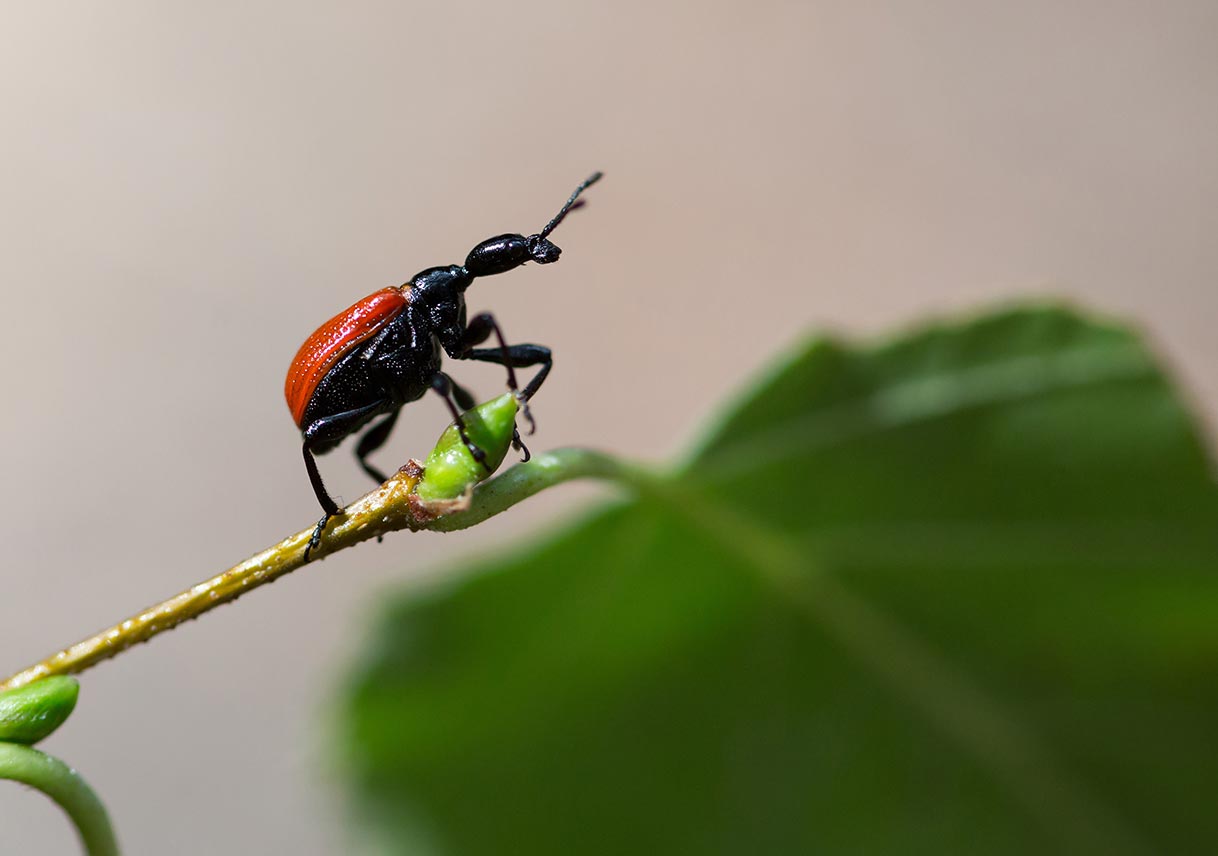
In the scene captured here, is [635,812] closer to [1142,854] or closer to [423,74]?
[1142,854]

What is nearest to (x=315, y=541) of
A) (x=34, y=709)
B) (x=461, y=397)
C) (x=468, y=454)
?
(x=468, y=454)

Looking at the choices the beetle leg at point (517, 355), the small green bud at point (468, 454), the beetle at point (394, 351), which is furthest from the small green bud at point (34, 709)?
the beetle leg at point (517, 355)

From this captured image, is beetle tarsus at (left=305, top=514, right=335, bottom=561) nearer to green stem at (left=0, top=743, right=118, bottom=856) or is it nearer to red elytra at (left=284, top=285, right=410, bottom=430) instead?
green stem at (left=0, top=743, right=118, bottom=856)

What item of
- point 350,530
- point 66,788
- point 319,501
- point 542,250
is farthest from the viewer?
point 542,250

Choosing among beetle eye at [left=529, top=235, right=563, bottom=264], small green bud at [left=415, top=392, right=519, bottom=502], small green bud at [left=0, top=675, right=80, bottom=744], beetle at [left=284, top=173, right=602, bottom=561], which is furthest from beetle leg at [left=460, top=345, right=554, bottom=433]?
small green bud at [left=0, top=675, right=80, bottom=744]

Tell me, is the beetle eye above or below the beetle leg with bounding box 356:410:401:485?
above

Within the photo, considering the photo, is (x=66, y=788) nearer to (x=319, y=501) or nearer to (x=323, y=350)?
(x=319, y=501)
